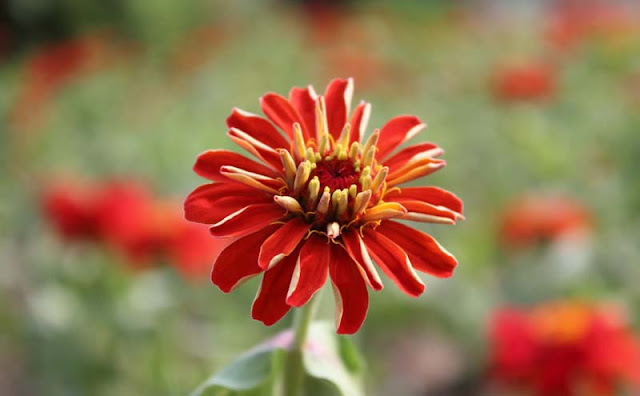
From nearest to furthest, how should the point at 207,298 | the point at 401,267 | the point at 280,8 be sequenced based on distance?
the point at 401,267, the point at 207,298, the point at 280,8

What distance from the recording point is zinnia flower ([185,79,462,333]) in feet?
1.12

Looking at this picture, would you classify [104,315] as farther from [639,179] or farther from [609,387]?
[639,179]

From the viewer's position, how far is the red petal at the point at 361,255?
0.34 metres

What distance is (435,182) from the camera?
4.49 ft

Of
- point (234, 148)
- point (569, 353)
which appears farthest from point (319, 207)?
point (234, 148)

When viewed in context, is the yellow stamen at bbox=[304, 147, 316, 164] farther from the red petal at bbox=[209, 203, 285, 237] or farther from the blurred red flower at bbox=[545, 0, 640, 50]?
the blurred red flower at bbox=[545, 0, 640, 50]

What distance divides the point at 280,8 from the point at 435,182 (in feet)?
6.75

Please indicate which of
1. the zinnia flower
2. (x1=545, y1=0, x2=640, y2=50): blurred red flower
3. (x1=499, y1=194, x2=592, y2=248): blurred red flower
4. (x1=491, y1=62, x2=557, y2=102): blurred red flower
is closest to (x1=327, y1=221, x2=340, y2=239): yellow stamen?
the zinnia flower

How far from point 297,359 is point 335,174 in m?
0.10

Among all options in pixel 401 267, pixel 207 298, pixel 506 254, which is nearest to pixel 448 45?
pixel 506 254

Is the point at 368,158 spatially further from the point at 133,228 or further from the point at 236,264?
the point at 133,228

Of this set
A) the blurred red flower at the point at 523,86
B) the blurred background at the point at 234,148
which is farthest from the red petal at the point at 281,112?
the blurred red flower at the point at 523,86

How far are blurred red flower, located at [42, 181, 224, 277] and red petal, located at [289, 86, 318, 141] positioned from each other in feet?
1.54

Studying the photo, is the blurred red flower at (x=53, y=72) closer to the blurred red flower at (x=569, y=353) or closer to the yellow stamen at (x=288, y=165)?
the blurred red flower at (x=569, y=353)
